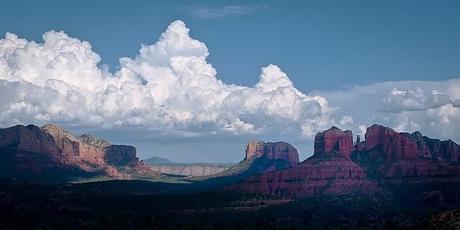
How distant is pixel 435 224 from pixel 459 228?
10.6 metres

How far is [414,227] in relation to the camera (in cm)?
19412

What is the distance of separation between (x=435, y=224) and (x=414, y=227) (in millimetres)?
9231

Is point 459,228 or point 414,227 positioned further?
point 414,227

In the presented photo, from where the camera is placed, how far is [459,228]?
576ft

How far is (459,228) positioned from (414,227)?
19.7 m

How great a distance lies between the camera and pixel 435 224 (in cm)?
18575
